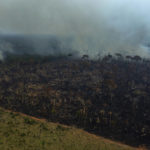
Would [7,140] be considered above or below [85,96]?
below

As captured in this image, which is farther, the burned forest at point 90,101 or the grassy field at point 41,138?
the burned forest at point 90,101

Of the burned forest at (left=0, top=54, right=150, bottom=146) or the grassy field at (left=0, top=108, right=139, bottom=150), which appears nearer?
the grassy field at (left=0, top=108, right=139, bottom=150)

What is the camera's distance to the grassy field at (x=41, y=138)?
2972cm

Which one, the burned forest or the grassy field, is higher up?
the burned forest

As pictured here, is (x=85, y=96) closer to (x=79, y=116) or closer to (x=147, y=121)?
(x=79, y=116)

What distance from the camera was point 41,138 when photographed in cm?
3291

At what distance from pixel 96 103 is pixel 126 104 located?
10.5 metres

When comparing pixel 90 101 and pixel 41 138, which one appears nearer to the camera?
pixel 41 138

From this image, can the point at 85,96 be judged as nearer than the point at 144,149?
No

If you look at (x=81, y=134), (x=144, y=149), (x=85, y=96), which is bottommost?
(x=144, y=149)

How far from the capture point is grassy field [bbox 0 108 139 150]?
29719mm

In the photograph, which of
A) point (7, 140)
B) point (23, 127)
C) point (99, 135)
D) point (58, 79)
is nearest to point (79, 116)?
point (99, 135)

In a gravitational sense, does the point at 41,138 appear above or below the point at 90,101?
below

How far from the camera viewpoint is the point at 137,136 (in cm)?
4262
